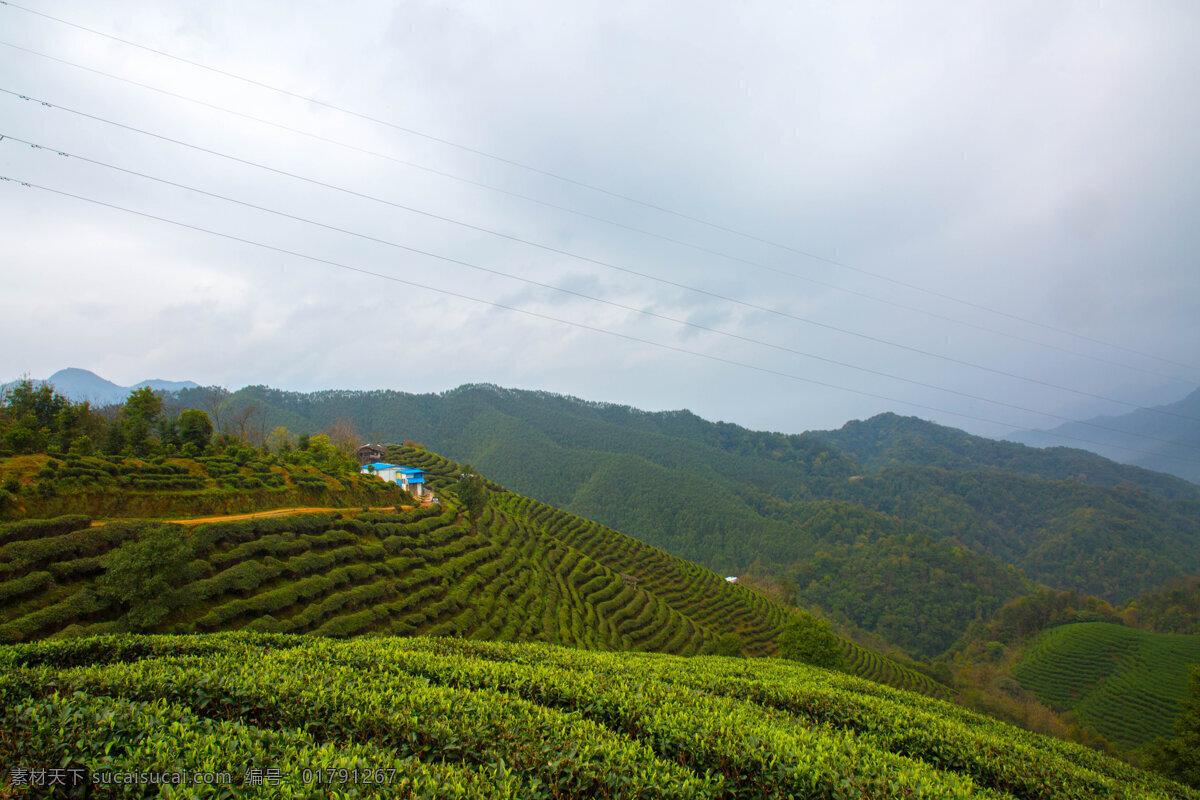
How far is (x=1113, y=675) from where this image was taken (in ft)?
180

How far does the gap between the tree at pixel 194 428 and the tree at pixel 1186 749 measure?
152 feet

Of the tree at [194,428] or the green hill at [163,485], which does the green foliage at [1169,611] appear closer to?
the green hill at [163,485]

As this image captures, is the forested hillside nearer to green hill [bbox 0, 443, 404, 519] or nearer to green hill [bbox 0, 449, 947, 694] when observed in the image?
green hill [bbox 0, 449, 947, 694]

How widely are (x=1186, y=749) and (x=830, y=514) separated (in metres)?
111

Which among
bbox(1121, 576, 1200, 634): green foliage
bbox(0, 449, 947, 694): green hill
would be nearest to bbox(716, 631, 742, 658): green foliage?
bbox(0, 449, 947, 694): green hill

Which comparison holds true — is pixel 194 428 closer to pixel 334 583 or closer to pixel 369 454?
pixel 334 583

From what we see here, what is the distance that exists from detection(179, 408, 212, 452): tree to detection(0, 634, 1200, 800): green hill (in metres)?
19.6

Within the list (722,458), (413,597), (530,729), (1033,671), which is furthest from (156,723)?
(722,458)

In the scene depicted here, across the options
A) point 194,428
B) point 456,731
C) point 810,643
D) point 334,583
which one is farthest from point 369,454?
point 456,731

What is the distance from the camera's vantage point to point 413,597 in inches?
833

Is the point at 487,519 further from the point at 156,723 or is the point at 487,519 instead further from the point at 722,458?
the point at 722,458

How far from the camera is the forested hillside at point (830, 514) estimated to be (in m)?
93.6

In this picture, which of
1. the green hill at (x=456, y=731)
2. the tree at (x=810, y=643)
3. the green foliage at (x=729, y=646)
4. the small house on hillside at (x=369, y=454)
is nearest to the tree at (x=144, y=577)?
the green hill at (x=456, y=731)

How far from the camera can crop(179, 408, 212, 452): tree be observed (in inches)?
978
